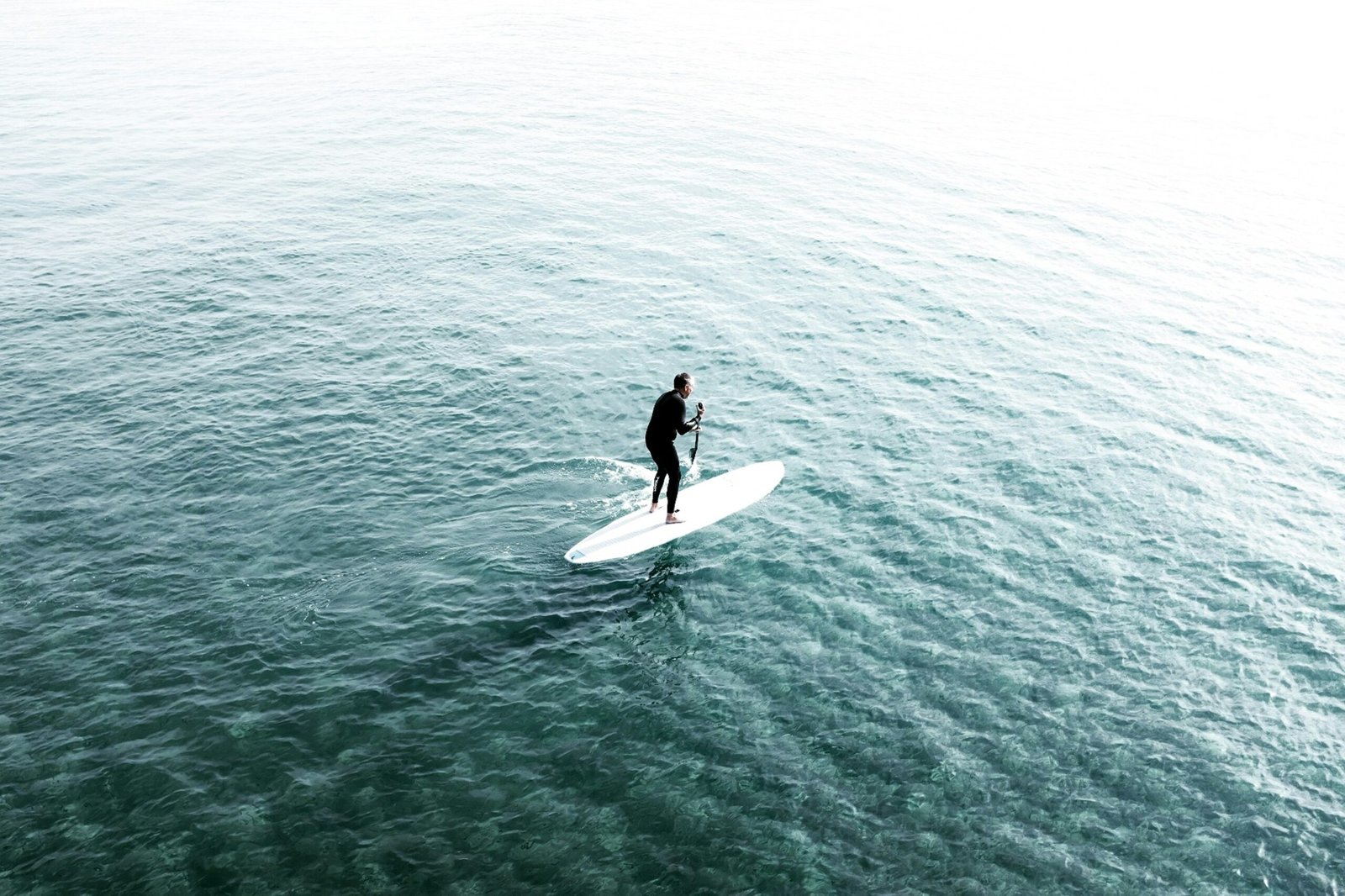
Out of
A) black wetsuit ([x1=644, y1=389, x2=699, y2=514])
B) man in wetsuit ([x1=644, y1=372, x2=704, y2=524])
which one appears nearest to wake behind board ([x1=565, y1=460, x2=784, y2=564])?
man in wetsuit ([x1=644, y1=372, x2=704, y2=524])

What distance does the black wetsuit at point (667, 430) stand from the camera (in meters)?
21.3

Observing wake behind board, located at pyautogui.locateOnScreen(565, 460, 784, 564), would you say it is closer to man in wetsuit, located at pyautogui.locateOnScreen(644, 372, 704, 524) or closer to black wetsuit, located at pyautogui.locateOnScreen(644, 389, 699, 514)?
man in wetsuit, located at pyautogui.locateOnScreen(644, 372, 704, 524)

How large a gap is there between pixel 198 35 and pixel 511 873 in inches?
3869

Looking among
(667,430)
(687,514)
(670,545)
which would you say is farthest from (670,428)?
(670,545)

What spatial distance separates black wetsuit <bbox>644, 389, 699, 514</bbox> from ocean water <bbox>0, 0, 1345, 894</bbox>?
2340 mm

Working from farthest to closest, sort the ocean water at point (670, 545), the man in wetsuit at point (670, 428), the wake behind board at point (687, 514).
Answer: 1. the wake behind board at point (687, 514)
2. the man in wetsuit at point (670, 428)
3. the ocean water at point (670, 545)

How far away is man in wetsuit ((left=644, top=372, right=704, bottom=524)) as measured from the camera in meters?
21.2

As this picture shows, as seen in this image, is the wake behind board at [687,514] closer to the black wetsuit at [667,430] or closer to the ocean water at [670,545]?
the ocean water at [670,545]

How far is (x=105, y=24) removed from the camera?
9631 cm

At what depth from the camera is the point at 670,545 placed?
23.5 m

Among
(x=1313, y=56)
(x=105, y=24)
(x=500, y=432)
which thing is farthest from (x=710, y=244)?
(x=105, y=24)

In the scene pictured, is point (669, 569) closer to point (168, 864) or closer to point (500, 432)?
point (500, 432)

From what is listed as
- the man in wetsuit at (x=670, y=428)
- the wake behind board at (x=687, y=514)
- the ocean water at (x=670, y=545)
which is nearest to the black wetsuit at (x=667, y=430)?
the man in wetsuit at (x=670, y=428)

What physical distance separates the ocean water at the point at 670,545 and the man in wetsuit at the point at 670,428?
230 cm
